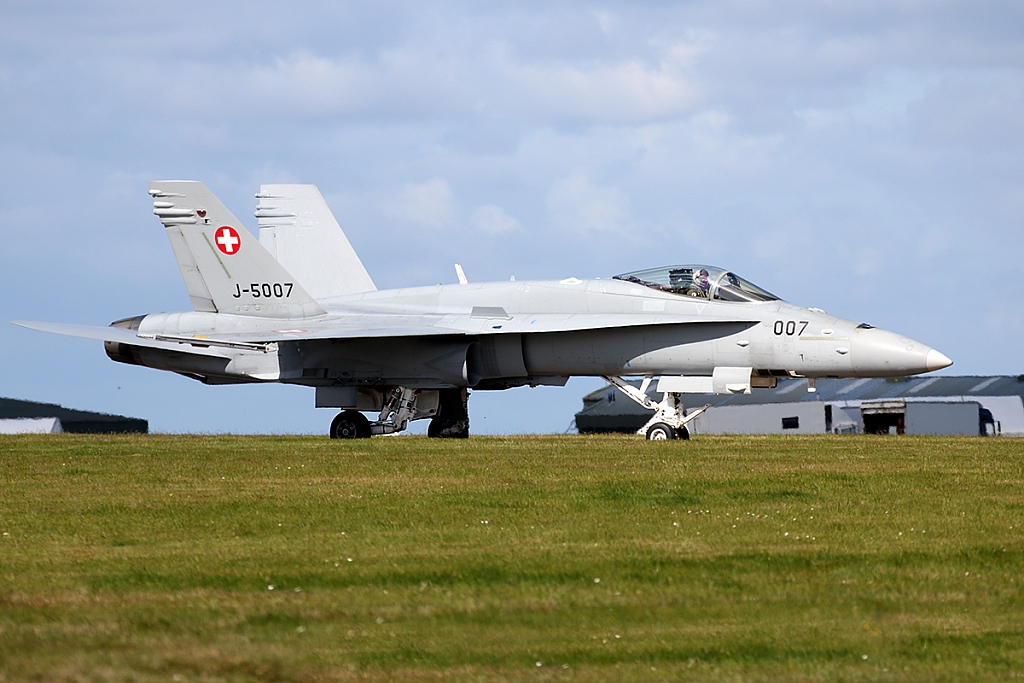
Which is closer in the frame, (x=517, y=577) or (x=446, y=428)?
(x=517, y=577)

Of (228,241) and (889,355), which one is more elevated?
(228,241)

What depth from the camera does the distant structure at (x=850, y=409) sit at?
33.8 metres

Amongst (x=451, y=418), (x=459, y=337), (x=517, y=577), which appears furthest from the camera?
(x=451, y=418)

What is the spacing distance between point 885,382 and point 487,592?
3445cm

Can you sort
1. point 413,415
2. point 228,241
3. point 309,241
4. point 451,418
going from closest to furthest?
point 413,415 → point 228,241 → point 451,418 → point 309,241

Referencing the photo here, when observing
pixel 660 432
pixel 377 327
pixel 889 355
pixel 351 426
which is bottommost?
pixel 660 432

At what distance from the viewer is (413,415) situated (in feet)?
71.2

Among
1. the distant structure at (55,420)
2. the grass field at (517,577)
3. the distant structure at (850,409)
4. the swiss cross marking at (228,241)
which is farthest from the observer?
the distant structure at (55,420)

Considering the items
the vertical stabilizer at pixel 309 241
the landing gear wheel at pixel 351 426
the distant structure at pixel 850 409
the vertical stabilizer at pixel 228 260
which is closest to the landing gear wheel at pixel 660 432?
the landing gear wheel at pixel 351 426

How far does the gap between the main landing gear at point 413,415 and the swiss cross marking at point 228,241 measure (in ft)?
11.4

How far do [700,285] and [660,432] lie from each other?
2.52m

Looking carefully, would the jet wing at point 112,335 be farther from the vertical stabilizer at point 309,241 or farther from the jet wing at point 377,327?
the vertical stabilizer at point 309,241

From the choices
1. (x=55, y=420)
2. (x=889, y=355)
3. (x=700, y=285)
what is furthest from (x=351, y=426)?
(x=55, y=420)

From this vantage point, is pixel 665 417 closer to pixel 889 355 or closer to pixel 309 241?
pixel 889 355
